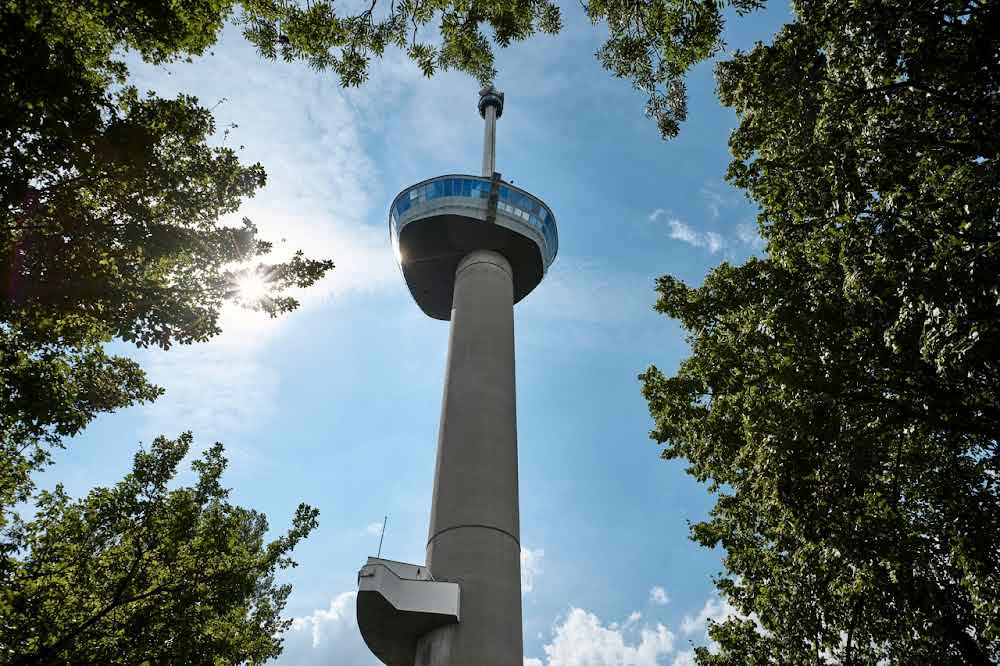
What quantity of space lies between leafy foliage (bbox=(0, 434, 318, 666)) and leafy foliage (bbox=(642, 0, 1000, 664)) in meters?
11.1

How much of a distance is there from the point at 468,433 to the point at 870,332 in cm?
1564

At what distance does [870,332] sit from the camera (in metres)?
12.8

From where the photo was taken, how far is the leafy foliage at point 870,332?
10930mm

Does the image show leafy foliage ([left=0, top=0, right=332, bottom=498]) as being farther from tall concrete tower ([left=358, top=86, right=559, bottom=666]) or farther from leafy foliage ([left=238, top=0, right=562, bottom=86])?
tall concrete tower ([left=358, top=86, right=559, bottom=666])

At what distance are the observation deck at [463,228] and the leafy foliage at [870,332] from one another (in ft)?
58.7

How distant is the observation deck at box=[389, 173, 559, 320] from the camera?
111 ft

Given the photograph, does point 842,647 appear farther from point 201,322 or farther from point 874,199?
point 201,322

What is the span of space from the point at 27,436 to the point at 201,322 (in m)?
→ 4.05

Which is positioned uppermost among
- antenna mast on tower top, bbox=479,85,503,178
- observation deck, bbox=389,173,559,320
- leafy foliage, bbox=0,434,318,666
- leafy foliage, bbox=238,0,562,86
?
antenna mast on tower top, bbox=479,85,503,178

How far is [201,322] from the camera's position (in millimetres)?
12844

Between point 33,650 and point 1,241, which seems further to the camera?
point 33,650

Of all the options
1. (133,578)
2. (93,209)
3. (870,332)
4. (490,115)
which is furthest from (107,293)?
(490,115)

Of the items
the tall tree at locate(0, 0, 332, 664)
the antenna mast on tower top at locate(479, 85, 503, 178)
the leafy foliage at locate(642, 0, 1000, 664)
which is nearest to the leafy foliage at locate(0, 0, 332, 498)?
the tall tree at locate(0, 0, 332, 664)

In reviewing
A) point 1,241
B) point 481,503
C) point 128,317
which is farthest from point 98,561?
point 481,503
